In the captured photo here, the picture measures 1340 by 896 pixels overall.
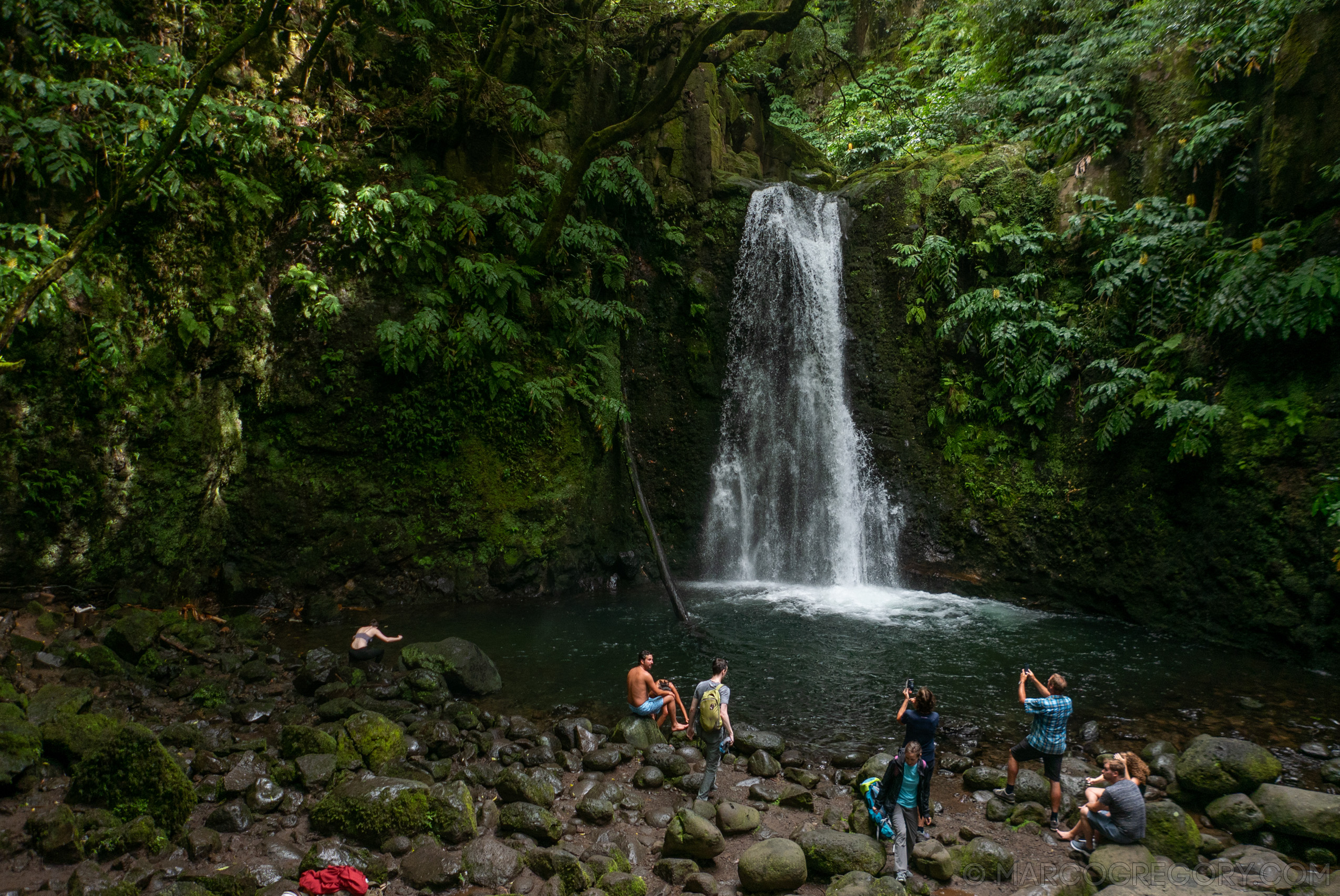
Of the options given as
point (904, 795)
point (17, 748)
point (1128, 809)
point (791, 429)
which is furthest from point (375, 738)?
point (791, 429)

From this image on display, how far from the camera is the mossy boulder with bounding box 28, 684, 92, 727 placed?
489 centimetres

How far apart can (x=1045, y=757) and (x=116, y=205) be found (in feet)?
32.5

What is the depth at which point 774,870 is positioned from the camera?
4.21 m

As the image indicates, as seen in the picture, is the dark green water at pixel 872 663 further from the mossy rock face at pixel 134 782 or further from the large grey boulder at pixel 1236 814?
the mossy rock face at pixel 134 782

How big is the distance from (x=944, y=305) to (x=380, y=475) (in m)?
10.8

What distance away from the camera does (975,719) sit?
6742mm

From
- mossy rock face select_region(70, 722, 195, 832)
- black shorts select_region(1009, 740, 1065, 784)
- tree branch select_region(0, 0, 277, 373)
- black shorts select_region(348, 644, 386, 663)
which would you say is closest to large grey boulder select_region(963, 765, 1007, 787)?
black shorts select_region(1009, 740, 1065, 784)

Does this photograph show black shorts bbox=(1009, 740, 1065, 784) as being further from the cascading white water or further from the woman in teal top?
the cascading white water

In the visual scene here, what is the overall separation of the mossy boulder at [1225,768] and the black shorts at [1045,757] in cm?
103

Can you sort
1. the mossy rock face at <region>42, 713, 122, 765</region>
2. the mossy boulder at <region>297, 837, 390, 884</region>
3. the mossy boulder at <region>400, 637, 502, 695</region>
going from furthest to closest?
the mossy boulder at <region>400, 637, 502, 695</region> < the mossy rock face at <region>42, 713, 122, 765</region> < the mossy boulder at <region>297, 837, 390, 884</region>

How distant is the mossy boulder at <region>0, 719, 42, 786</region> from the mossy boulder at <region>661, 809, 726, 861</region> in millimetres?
4327

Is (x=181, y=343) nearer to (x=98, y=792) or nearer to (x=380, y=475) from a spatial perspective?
(x=380, y=475)

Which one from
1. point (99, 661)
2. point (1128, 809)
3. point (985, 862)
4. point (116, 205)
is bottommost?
point (985, 862)

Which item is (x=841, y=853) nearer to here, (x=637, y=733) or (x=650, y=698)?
(x=637, y=733)
